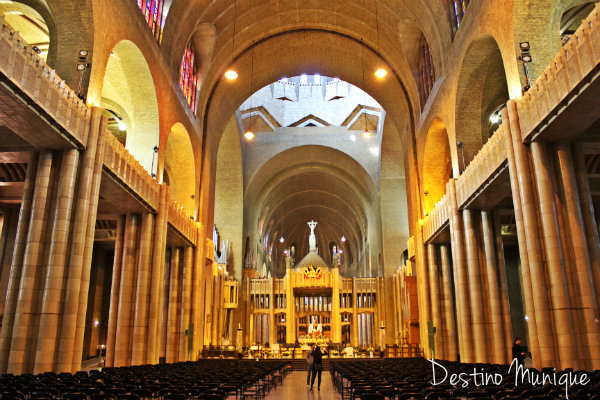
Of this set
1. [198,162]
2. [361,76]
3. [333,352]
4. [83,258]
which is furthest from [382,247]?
[83,258]

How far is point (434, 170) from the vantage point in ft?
78.0

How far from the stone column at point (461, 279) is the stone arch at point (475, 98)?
1.68 meters

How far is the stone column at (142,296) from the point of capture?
17.1 meters

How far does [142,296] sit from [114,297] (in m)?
1.17

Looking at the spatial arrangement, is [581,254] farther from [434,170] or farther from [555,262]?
[434,170]

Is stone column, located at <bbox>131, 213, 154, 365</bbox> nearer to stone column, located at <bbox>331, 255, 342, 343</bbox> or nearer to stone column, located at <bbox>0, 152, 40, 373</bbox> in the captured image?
stone column, located at <bbox>0, 152, 40, 373</bbox>

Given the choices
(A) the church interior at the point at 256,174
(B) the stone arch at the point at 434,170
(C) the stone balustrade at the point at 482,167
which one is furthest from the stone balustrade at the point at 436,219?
(C) the stone balustrade at the point at 482,167

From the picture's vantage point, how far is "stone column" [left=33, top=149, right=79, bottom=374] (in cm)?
1114

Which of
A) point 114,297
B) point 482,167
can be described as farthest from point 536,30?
point 114,297

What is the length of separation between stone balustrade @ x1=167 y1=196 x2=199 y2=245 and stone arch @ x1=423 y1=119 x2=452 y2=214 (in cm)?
1193

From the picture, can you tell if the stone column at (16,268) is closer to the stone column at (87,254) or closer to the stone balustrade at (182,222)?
the stone column at (87,254)

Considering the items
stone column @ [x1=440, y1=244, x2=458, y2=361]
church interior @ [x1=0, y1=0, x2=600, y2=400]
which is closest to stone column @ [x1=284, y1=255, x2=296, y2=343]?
church interior @ [x1=0, y1=0, x2=600, y2=400]

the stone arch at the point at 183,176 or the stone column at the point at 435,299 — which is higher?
the stone arch at the point at 183,176

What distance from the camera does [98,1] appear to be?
13648 mm
